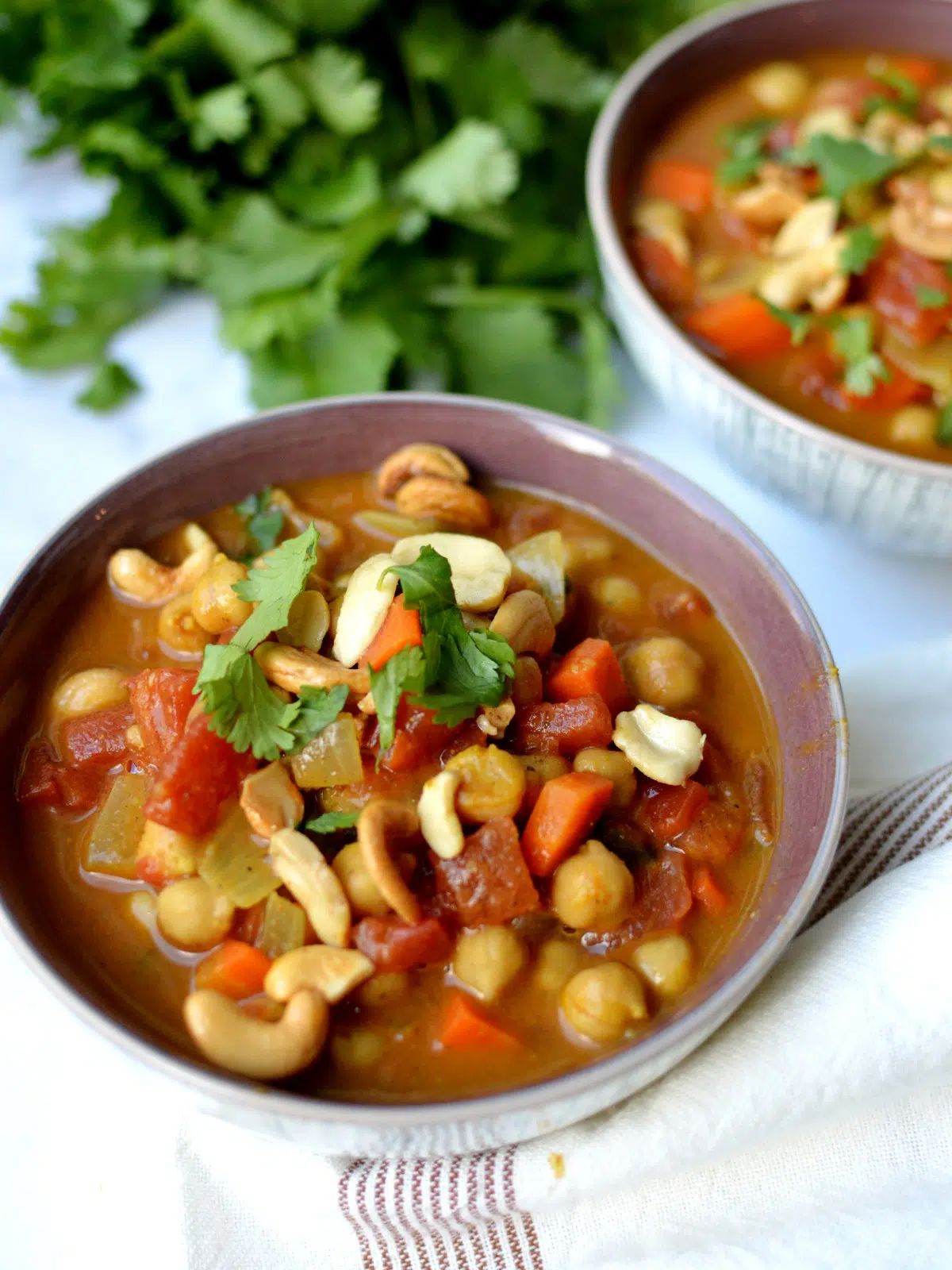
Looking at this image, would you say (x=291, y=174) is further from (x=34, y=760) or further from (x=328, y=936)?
(x=328, y=936)

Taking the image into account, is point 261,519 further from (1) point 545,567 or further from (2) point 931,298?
(2) point 931,298

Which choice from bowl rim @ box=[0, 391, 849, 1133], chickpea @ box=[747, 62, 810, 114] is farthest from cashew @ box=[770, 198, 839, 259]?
bowl rim @ box=[0, 391, 849, 1133]

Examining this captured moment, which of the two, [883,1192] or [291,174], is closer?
[883,1192]

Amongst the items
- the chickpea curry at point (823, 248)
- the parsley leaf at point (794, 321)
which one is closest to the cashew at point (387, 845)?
the chickpea curry at point (823, 248)

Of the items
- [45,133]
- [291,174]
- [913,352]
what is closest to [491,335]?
[291,174]

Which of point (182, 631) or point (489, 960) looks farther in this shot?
point (182, 631)

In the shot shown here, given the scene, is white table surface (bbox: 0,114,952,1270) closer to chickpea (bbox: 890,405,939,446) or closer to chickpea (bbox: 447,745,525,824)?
chickpea (bbox: 890,405,939,446)

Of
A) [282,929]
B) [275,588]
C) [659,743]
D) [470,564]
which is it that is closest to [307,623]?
[275,588]
